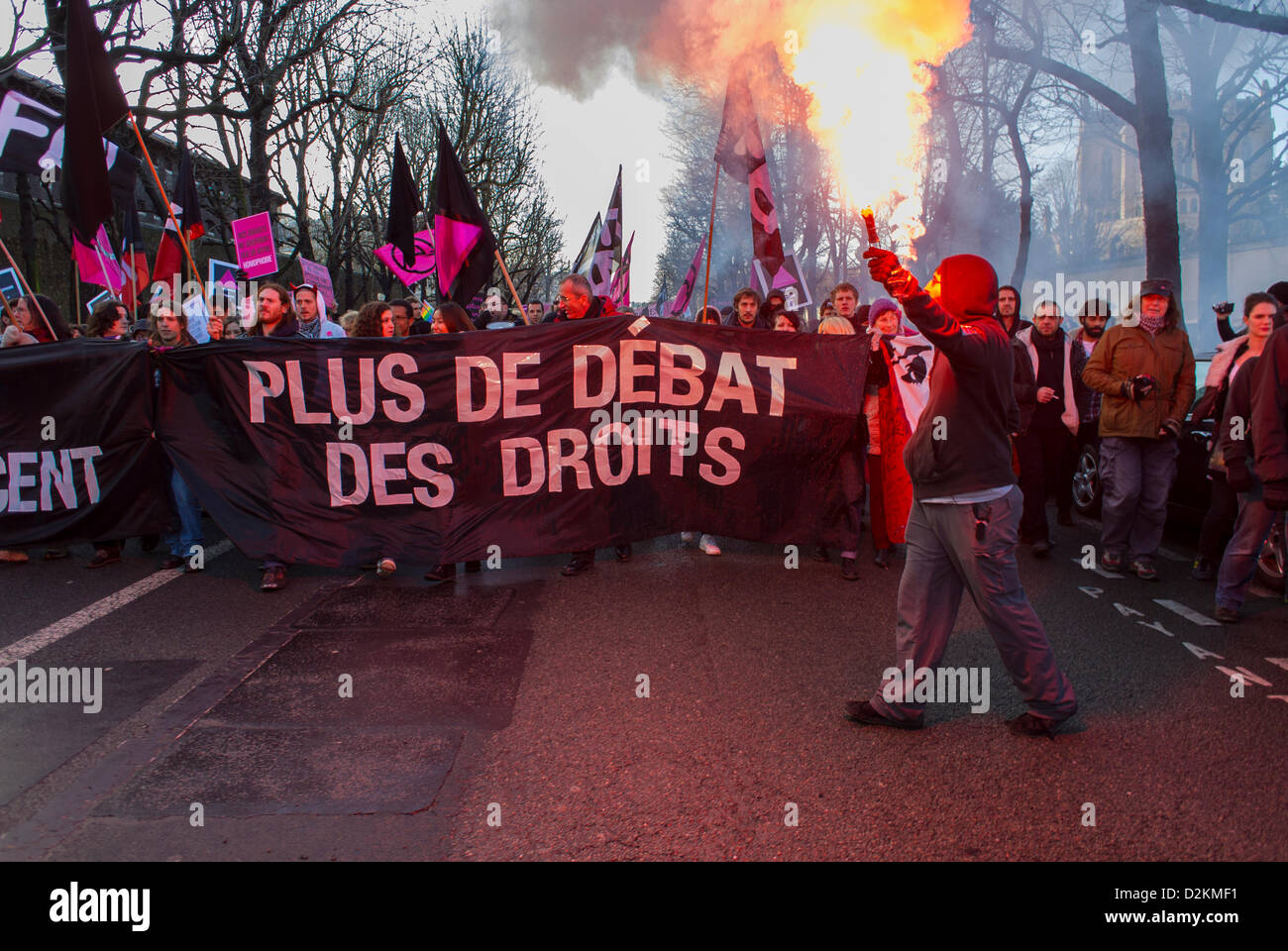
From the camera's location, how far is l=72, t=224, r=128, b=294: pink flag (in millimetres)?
11626

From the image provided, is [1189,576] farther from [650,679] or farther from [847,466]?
[650,679]

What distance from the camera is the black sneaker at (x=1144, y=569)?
675 cm

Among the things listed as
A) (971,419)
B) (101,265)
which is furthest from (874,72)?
Result: (101,265)

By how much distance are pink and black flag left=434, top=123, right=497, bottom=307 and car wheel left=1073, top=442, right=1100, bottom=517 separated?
229 inches

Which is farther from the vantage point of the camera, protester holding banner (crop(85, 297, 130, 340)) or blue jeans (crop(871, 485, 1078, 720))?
protester holding banner (crop(85, 297, 130, 340))

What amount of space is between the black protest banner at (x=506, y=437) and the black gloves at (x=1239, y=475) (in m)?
2.43

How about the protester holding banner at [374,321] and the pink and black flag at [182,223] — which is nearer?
the protester holding banner at [374,321]

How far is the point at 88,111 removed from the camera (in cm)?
785

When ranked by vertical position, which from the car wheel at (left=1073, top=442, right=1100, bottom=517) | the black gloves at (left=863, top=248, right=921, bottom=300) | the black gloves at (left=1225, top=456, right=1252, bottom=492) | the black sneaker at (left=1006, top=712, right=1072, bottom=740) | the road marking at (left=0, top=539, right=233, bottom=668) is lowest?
the black sneaker at (left=1006, top=712, right=1072, bottom=740)

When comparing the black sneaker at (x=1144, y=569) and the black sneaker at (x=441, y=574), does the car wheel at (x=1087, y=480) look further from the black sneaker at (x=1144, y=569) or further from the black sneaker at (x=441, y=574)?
the black sneaker at (x=441, y=574)

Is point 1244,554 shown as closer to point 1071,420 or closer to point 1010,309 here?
point 1071,420

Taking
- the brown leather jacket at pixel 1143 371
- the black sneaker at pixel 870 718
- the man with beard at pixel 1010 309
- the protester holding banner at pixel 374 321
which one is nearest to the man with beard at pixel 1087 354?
the man with beard at pixel 1010 309

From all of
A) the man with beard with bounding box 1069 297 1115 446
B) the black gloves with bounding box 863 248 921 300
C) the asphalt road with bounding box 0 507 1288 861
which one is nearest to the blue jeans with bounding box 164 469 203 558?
the asphalt road with bounding box 0 507 1288 861

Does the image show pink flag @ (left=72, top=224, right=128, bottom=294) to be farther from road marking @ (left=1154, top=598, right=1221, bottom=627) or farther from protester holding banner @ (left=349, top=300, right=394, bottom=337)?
road marking @ (left=1154, top=598, right=1221, bottom=627)
